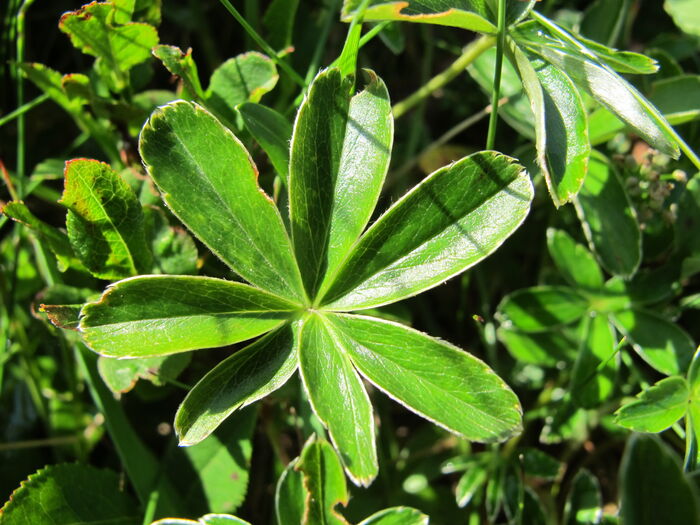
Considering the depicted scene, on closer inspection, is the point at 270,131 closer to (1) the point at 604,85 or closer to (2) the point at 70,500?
(1) the point at 604,85

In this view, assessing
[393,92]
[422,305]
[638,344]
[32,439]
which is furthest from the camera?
[393,92]

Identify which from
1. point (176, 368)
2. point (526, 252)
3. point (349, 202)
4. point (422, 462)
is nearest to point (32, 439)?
point (176, 368)

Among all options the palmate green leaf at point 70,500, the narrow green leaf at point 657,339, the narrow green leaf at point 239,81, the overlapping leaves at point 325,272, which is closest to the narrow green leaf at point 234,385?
the overlapping leaves at point 325,272

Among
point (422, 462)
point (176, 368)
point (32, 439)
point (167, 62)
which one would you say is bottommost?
point (422, 462)

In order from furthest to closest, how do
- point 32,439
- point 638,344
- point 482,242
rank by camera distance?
point 32,439 → point 638,344 → point 482,242

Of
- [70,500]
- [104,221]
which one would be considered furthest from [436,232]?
[70,500]

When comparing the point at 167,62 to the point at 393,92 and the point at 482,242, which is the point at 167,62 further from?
the point at 393,92

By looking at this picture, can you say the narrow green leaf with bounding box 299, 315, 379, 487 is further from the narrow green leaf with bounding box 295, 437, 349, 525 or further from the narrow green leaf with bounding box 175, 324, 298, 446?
the narrow green leaf with bounding box 295, 437, 349, 525
